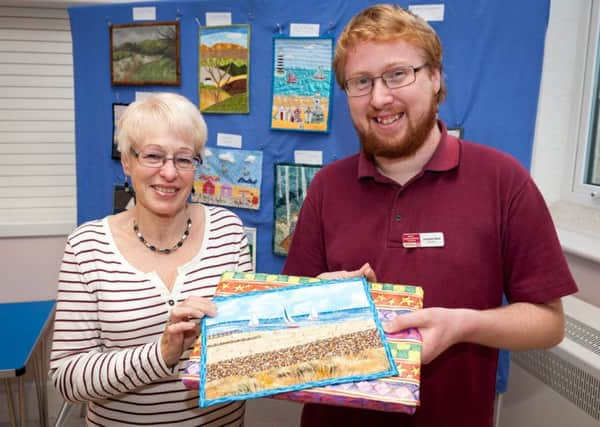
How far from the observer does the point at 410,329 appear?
0.96 metres

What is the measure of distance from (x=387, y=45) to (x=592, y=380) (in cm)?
151

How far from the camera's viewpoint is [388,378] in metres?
0.84

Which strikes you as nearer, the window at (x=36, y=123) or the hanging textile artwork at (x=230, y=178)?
the hanging textile artwork at (x=230, y=178)

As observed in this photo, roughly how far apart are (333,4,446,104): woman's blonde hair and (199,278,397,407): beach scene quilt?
62cm

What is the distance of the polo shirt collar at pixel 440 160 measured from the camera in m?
1.20

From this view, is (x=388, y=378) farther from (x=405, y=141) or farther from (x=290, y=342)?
(x=405, y=141)

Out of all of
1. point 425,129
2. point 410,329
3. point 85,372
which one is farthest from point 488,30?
point 85,372

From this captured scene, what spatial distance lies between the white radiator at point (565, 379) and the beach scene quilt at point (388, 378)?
3.78 ft

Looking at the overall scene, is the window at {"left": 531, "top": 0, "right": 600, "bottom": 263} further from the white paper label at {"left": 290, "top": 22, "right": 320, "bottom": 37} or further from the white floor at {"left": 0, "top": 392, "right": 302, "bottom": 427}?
the white floor at {"left": 0, "top": 392, "right": 302, "bottom": 427}

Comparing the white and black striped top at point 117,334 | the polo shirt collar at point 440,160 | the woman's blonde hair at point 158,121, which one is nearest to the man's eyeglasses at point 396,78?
the polo shirt collar at point 440,160

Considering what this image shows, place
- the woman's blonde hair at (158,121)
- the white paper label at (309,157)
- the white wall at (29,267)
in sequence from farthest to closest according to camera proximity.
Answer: the white wall at (29,267), the white paper label at (309,157), the woman's blonde hair at (158,121)

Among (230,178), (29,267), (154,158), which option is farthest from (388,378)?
(29,267)

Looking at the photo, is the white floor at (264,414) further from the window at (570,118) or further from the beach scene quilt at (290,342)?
the beach scene quilt at (290,342)

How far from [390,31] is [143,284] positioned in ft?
3.13
